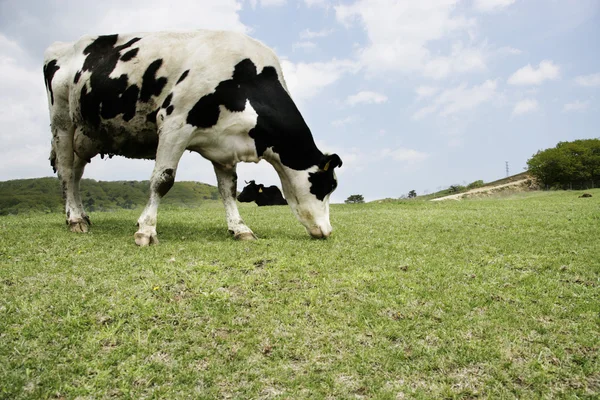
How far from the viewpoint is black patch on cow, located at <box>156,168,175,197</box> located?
767 cm

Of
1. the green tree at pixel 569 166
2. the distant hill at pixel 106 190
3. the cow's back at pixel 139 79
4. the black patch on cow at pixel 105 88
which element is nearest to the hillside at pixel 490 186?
the green tree at pixel 569 166

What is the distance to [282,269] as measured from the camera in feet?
19.0

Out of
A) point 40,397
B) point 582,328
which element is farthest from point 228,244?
point 582,328

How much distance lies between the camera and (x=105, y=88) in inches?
328

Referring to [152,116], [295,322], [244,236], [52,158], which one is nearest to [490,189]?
[244,236]

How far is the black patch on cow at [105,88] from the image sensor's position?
8.14m

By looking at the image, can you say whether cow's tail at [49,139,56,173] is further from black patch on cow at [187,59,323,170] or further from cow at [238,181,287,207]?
black patch on cow at [187,59,323,170]

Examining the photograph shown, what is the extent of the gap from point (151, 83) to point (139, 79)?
267mm

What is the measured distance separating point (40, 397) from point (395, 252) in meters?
5.03

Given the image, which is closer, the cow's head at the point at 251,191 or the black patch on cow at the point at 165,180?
the black patch on cow at the point at 165,180

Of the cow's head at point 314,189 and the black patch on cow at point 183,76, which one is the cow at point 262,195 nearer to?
the cow's head at point 314,189

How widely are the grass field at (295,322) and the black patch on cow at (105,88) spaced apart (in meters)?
2.61

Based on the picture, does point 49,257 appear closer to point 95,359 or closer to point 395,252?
point 95,359

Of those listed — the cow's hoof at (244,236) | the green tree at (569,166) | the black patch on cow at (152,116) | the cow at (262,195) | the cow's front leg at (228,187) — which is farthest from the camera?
the green tree at (569,166)
